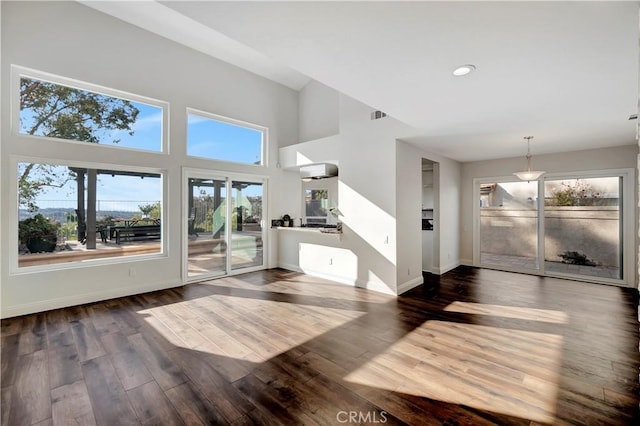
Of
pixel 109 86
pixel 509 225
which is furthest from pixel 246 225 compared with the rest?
pixel 509 225

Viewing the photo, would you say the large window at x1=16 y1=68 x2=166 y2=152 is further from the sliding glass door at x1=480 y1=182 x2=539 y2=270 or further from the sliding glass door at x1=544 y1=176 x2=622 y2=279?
the sliding glass door at x1=544 y1=176 x2=622 y2=279

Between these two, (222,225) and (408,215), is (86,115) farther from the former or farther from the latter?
(408,215)

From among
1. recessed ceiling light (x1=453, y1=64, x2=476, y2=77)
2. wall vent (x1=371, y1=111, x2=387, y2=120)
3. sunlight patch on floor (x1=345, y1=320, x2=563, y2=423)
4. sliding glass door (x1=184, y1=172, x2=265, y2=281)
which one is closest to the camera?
sunlight patch on floor (x1=345, y1=320, x2=563, y2=423)

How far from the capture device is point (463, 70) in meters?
2.26

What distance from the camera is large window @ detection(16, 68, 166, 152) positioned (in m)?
3.79

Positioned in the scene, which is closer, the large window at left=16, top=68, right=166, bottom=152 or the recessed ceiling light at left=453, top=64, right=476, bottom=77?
the recessed ceiling light at left=453, top=64, right=476, bottom=77

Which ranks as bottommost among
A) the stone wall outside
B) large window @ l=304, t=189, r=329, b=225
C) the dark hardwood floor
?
the dark hardwood floor

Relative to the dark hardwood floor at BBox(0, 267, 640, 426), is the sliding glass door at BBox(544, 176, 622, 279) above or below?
above

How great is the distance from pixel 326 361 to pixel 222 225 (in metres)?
4.03

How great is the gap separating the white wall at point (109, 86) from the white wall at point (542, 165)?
17.1 feet

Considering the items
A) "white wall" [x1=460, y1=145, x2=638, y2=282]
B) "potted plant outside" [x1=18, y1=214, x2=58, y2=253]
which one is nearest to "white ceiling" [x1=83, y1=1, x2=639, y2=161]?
"white wall" [x1=460, y1=145, x2=638, y2=282]

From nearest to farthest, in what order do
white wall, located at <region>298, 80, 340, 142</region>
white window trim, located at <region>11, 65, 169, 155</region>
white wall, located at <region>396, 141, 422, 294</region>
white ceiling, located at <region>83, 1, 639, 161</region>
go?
white ceiling, located at <region>83, 1, 639, 161</region>
white window trim, located at <region>11, 65, 169, 155</region>
white wall, located at <region>396, 141, 422, 294</region>
white wall, located at <region>298, 80, 340, 142</region>

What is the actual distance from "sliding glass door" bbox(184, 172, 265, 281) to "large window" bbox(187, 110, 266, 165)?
462 millimetres

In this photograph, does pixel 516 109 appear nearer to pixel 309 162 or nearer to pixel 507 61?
pixel 507 61
